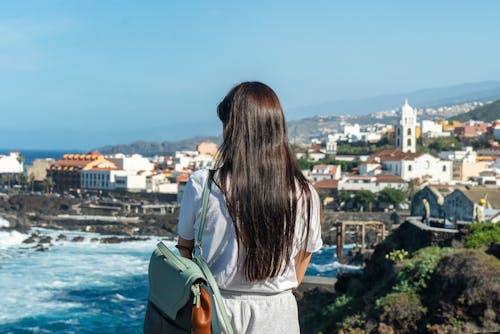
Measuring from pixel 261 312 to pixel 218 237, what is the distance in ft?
0.80

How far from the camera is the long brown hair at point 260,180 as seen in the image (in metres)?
2.30

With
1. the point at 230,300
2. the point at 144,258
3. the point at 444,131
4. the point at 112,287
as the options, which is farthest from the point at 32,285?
the point at 444,131

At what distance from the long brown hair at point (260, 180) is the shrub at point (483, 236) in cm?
1291

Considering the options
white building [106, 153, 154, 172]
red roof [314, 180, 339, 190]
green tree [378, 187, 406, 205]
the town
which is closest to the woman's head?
the town

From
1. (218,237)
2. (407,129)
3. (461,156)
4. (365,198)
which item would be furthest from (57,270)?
(407,129)

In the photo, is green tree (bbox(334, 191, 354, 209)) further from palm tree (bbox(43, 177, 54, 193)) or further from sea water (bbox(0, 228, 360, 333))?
palm tree (bbox(43, 177, 54, 193))

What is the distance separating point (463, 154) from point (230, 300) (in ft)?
225

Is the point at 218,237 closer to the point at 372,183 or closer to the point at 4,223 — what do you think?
the point at 4,223

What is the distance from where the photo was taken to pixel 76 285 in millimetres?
26875

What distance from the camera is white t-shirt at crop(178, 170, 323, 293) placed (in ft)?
7.61

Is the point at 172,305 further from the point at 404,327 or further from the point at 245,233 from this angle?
the point at 404,327

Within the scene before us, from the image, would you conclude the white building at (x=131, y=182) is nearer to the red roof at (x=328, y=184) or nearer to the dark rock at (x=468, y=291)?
the red roof at (x=328, y=184)

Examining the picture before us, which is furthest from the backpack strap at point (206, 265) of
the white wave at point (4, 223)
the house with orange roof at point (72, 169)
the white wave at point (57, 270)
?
the house with orange roof at point (72, 169)

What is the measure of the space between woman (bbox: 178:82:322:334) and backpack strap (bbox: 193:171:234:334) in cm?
2
